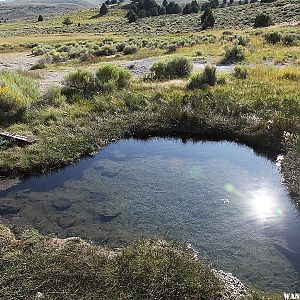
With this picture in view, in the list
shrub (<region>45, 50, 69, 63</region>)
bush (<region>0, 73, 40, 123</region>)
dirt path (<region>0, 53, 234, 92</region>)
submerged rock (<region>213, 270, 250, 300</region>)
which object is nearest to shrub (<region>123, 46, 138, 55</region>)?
shrub (<region>45, 50, 69, 63</region>)

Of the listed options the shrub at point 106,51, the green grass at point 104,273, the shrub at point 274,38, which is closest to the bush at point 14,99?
the green grass at point 104,273

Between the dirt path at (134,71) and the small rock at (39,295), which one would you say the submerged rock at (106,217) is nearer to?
the small rock at (39,295)

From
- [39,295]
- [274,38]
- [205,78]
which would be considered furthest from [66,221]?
[274,38]

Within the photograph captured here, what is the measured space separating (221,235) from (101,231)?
262 centimetres

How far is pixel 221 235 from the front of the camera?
356 inches

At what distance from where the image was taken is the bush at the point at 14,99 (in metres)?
15.3

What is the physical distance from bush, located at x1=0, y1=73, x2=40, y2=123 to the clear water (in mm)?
4040

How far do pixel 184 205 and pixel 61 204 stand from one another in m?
3.06

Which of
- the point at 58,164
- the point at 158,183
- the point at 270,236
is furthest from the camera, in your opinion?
the point at 58,164

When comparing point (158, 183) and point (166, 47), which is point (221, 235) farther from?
point (166, 47)

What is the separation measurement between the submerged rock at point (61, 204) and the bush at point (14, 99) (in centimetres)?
568

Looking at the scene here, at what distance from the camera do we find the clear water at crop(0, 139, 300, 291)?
8461mm

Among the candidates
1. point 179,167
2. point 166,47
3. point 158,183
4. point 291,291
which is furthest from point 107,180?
point 166,47

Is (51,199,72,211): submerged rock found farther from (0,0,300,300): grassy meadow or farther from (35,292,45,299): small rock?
(35,292,45,299): small rock
